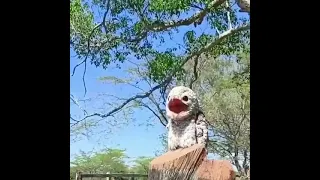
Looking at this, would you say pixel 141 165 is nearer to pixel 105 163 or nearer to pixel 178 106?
pixel 105 163

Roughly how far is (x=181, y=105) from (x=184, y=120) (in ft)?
0.28

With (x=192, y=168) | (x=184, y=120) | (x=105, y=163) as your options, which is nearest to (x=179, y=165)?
(x=192, y=168)

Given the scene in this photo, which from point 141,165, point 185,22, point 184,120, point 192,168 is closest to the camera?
point 192,168

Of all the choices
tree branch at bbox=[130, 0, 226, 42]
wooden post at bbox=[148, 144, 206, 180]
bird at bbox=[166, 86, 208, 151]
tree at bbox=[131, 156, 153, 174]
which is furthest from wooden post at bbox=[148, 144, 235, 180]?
tree branch at bbox=[130, 0, 226, 42]

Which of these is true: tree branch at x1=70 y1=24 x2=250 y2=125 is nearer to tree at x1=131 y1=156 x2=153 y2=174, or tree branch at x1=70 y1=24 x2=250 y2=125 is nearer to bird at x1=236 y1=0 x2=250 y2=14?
bird at x1=236 y1=0 x2=250 y2=14

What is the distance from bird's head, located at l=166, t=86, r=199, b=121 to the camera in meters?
2.91

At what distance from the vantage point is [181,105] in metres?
2.92

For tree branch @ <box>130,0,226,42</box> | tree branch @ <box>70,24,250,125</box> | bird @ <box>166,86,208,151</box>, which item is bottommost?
bird @ <box>166,86,208,151</box>
